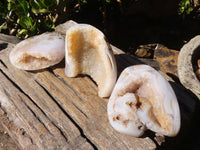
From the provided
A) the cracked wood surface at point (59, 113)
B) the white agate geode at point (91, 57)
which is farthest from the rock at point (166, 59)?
the white agate geode at point (91, 57)

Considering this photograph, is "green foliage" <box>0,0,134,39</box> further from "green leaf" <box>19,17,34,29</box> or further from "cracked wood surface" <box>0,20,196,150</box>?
"cracked wood surface" <box>0,20,196,150</box>

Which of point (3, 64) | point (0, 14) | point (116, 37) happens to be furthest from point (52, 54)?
point (116, 37)

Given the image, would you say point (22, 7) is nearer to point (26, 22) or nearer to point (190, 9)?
point (26, 22)

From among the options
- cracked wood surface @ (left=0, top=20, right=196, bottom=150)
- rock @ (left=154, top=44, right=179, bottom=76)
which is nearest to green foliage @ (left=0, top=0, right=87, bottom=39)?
cracked wood surface @ (left=0, top=20, right=196, bottom=150)

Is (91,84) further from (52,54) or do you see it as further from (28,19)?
(28,19)

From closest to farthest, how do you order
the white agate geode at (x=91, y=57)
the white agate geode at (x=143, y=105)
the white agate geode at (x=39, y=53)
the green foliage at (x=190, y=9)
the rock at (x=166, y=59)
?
1. the white agate geode at (x=143, y=105)
2. the white agate geode at (x=91, y=57)
3. the white agate geode at (x=39, y=53)
4. the rock at (x=166, y=59)
5. the green foliage at (x=190, y=9)

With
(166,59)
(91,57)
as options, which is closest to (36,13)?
(91,57)

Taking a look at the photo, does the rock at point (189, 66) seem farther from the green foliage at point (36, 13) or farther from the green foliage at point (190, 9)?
the green foliage at point (36, 13)
